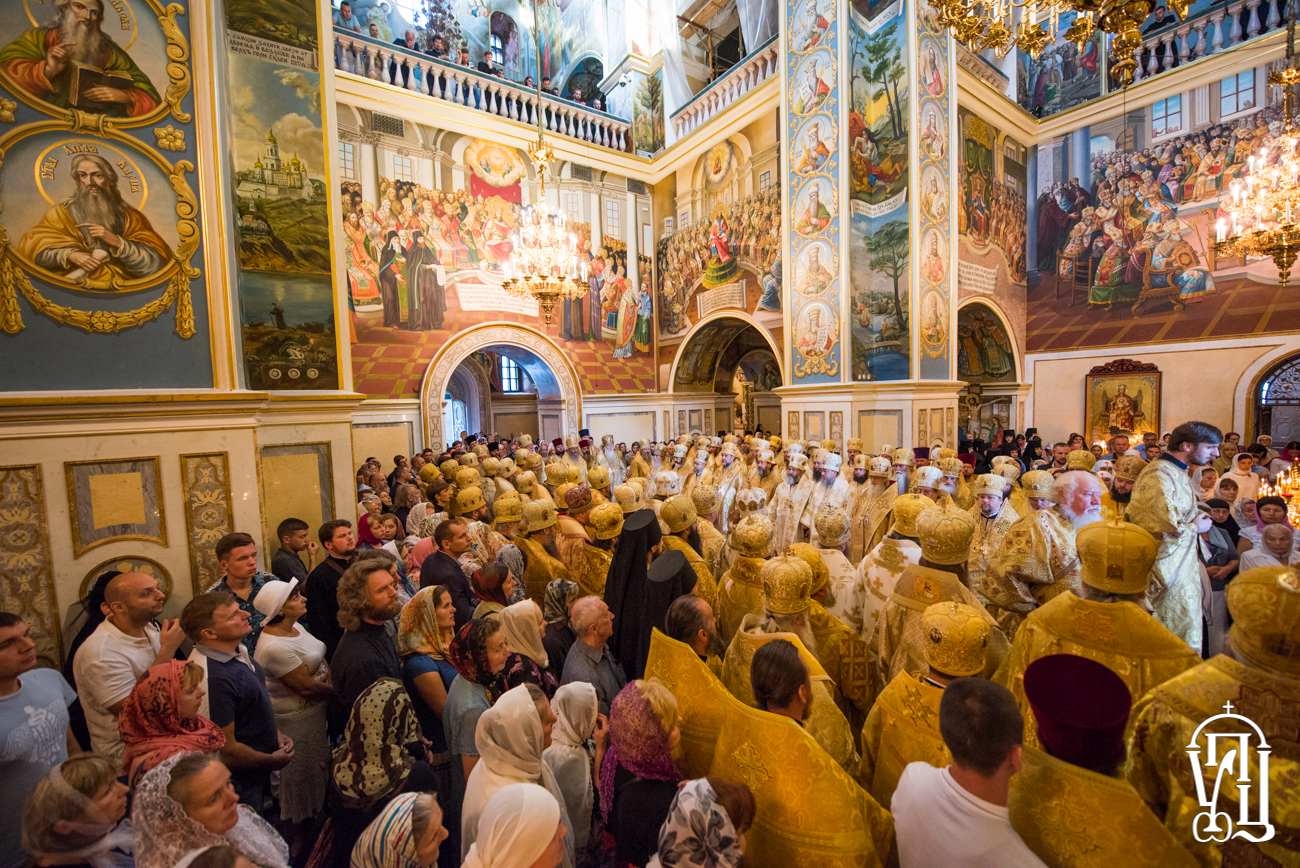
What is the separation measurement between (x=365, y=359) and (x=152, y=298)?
727cm

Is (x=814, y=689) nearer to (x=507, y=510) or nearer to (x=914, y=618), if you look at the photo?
(x=914, y=618)

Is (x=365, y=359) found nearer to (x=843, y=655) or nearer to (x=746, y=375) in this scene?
(x=843, y=655)

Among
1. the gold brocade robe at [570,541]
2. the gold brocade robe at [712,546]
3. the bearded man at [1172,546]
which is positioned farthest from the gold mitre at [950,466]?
the gold brocade robe at [570,541]

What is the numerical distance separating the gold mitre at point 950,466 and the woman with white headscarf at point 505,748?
16.5 feet

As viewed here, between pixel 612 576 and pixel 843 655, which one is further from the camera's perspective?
pixel 612 576

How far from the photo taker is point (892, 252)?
9.95 meters

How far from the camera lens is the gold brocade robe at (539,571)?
3.95 m

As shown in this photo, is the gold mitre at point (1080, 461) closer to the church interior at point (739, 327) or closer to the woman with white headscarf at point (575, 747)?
the church interior at point (739, 327)

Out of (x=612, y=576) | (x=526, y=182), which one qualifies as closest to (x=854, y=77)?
(x=526, y=182)

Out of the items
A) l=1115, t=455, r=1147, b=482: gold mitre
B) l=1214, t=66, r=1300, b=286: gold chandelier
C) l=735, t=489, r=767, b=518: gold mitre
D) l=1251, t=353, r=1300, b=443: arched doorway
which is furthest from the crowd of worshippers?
l=1251, t=353, r=1300, b=443: arched doorway

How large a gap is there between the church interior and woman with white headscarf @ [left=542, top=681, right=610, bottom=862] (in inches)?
3.2

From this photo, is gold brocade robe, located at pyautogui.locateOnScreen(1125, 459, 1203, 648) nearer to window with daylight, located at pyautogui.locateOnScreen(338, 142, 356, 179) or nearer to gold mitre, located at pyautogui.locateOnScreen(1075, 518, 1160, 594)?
gold mitre, located at pyautogui.locateOnScreen(1075, 518, 1160, 594)

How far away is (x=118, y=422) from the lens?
3.84 m

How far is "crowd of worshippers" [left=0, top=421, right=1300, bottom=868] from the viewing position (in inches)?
54.4
